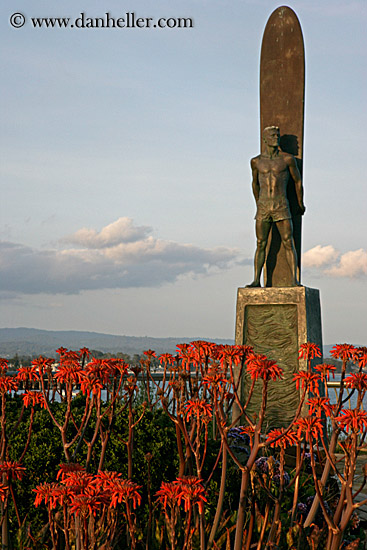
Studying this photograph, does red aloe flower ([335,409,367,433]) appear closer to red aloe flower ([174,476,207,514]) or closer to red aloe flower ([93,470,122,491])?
red aloe flower ([174,476,207,514])

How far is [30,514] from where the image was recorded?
12.2 ft

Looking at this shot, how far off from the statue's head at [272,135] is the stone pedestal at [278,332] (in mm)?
2044

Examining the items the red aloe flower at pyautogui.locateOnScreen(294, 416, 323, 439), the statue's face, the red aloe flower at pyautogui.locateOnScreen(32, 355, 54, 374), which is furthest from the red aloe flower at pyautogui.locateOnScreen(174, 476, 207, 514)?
the statue's face

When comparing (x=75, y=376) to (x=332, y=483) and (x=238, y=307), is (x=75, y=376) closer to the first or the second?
(x=332, y=483)

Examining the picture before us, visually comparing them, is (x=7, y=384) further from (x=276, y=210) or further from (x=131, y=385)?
(x=276, y=210)

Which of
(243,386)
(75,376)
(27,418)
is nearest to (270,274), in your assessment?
(243,386)

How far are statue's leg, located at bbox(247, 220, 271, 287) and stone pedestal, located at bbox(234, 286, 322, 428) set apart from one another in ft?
1.70

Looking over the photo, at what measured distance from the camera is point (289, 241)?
Answer: 8109mm

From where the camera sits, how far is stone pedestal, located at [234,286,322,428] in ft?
24.3

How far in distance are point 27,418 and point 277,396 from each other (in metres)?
3.81

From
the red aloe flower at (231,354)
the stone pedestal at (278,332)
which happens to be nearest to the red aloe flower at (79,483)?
the red aloe flower at (231,354)

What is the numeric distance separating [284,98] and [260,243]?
2.20m

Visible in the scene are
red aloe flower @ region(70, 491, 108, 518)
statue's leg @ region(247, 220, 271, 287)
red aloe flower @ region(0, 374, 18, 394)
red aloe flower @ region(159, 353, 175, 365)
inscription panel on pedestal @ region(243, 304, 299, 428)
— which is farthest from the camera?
statue's leg @ region(247, 220, 271, 287)

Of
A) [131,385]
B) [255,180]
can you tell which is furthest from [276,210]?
[131,385]
